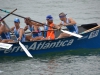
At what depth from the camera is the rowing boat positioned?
21.5m

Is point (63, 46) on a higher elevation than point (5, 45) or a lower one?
lower

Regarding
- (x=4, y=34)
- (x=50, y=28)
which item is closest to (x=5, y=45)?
(x=4, y=34)

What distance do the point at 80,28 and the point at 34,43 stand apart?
3.44 m

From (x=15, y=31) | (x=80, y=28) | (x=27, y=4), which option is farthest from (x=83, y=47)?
(x=27, y=4)

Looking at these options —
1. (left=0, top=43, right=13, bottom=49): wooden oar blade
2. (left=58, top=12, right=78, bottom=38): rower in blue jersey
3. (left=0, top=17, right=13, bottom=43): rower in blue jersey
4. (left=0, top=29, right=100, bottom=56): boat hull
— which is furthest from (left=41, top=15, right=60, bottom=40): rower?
(left=0, top=43, right=13, bottom=49): wooden oar blade

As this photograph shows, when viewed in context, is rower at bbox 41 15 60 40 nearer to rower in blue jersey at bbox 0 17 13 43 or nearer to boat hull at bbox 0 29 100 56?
boat hull at bbox 0 29 100 56

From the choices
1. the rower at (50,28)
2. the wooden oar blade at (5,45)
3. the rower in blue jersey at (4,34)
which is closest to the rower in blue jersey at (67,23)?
the rower at (50,28)

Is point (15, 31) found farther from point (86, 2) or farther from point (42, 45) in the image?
point (86, 2)

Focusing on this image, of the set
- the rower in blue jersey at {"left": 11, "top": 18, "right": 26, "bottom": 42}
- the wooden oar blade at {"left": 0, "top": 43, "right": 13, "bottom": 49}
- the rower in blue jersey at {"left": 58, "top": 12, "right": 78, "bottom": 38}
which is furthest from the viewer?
the rower in blue jersey at {"left": 58, "top": 12, "right": 78, "bottom": 38}

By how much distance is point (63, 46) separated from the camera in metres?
22.4

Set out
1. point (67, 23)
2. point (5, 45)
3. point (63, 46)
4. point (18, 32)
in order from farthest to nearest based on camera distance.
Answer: point (67, 23) → point (63, 46) → point (18, 32) → point (5, 45)

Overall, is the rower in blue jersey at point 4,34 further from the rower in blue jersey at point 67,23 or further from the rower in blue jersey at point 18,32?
the rower in blue jersey at point 67,23

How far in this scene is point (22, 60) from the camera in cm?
2156

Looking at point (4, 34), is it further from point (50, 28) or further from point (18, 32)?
point (50, 28)
